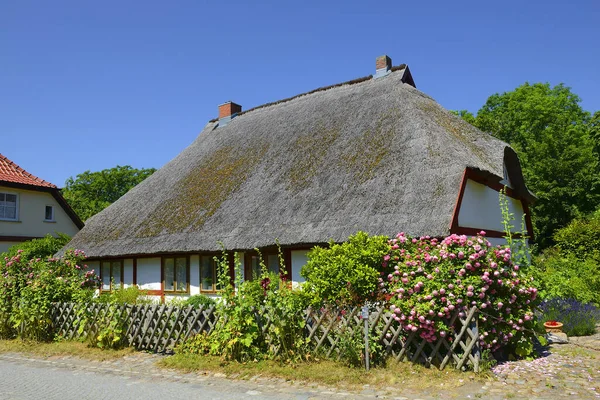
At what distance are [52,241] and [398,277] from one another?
16.7m

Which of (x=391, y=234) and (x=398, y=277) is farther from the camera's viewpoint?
(x=391, y=234)

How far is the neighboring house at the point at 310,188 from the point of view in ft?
41.0

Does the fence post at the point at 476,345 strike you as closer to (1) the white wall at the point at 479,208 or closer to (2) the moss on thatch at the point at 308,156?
(1) the white wall at the point at 479,208

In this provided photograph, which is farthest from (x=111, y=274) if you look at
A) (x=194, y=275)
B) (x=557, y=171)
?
(x=557, y=171)

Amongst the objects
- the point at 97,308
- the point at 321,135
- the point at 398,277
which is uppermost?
the point at 321,135

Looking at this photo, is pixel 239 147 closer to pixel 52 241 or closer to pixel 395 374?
pixel 52 241

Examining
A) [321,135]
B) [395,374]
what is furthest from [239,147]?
[395,374]

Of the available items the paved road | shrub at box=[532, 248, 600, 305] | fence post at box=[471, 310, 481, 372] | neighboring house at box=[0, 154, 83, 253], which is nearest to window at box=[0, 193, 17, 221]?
neighboring house at box=[0, 154, 83, 253]

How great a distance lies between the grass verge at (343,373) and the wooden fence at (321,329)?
0.74 feet

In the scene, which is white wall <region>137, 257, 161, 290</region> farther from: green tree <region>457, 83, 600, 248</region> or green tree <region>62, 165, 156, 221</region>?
green tree <region>62, 165, 156, 221</region>

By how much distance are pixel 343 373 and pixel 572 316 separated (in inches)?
238

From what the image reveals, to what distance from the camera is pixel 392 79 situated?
60.8 ft

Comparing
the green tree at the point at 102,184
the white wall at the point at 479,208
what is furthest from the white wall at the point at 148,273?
the green tree at the point at 102,184

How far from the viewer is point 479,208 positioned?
1362 centimetres
